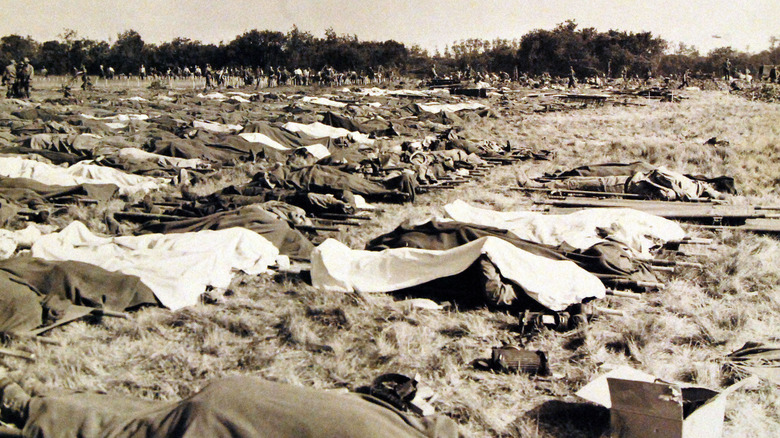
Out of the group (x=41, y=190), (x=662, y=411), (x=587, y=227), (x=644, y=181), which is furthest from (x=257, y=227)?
(x=644, y=181)

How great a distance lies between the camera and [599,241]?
6414mm

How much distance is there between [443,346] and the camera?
476 centimetres

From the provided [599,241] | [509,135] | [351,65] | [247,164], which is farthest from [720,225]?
[351,65]

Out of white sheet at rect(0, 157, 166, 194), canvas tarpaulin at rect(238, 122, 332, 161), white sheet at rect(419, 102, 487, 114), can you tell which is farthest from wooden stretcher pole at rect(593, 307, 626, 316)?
white sheet at rect(419, 102, 487, 114)

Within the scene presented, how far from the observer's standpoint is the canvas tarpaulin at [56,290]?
4.87 m

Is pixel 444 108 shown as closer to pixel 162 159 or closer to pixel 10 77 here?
pixel 162 159

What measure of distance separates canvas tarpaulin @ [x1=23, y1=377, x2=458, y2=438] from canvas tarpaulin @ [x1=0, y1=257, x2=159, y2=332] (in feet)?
7.19

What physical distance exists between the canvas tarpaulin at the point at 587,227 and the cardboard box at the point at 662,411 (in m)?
3.11

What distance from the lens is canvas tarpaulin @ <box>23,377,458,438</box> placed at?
2.59 meters

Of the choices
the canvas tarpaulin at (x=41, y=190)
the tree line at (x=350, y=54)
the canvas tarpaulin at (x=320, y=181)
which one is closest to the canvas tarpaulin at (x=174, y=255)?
the canvas tarpaulin at (x=41, y=190)

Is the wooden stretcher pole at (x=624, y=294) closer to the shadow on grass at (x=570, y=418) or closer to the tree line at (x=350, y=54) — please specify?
the shadow on grass at (x=570, y=418)

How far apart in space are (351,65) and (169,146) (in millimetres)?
50189

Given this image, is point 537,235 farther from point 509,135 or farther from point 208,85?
point 208,85

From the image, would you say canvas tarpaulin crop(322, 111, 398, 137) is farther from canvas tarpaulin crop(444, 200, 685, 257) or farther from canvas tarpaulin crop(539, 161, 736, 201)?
canvas tarpaulin crop(444, 200, 685, 257)
